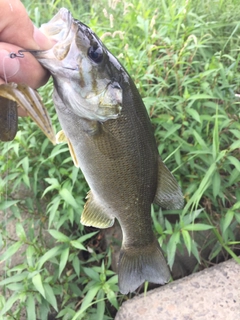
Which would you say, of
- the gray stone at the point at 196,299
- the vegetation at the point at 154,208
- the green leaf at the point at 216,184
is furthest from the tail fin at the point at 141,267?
the green leaf at the point at 216,184

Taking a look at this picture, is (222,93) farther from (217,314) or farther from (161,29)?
(217,314)

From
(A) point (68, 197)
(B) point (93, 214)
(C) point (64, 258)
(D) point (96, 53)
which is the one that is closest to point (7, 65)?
(D) point (96, 53)

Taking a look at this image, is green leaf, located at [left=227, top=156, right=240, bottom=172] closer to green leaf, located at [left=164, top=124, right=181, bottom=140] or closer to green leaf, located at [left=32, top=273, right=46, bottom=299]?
green leaf, located at [left=164, top=124, right=181, bottom=140]

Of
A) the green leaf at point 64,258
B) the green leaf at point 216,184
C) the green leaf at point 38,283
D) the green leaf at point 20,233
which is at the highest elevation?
the green leaf at point 216,184

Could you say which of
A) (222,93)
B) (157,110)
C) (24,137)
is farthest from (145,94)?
(24,137)

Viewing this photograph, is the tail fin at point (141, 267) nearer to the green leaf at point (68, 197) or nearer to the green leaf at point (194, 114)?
the green leaf at point (68, 197)

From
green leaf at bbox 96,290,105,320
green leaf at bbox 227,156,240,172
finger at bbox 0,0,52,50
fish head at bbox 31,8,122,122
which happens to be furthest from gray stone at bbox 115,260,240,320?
finger at bbox 0,0,52,50
